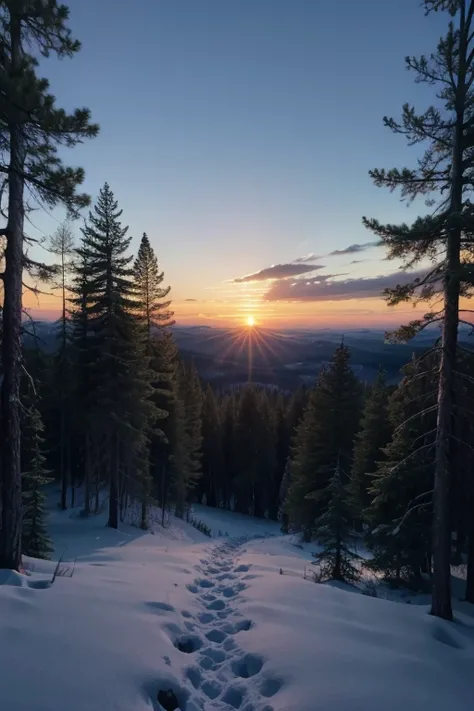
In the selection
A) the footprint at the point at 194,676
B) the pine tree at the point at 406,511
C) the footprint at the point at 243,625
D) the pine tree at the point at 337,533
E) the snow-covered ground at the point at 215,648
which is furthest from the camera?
the pine tree at the point at 406,511

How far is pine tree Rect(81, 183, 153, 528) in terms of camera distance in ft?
66.6

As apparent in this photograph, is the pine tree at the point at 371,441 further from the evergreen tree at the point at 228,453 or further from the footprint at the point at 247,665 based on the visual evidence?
the evergreen tree at the point at 228,453

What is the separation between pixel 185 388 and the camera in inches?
1510

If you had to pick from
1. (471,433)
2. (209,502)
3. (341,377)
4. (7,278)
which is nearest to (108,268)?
(7,278)

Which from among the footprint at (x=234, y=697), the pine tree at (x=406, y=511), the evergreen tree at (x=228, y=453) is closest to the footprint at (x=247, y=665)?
the footprint at (x=234, y=697)

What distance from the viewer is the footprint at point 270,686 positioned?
5.74m

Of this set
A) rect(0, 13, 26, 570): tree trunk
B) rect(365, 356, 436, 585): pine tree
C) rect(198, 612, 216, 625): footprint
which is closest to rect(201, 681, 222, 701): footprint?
rect(198, 612, 216, 625): footprint

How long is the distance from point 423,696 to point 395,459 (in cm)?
1202

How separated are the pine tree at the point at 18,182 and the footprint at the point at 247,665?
5192 millimetres

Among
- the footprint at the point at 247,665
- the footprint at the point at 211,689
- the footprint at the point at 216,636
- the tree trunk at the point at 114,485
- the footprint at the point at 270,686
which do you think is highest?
the footprint at the point at 270,686

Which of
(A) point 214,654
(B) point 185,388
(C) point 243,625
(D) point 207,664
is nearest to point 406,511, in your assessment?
(C) point 243,625

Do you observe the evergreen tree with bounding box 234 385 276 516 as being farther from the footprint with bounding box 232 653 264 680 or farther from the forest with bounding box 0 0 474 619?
the footprint with bounding box 232 653 264 680

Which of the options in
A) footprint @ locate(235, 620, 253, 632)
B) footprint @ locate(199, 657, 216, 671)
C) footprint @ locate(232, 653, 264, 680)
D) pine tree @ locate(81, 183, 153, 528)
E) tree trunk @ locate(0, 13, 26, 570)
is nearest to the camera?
footprint @ locate(232, 653, 264, 680)

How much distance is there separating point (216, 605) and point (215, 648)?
2.45 metres
